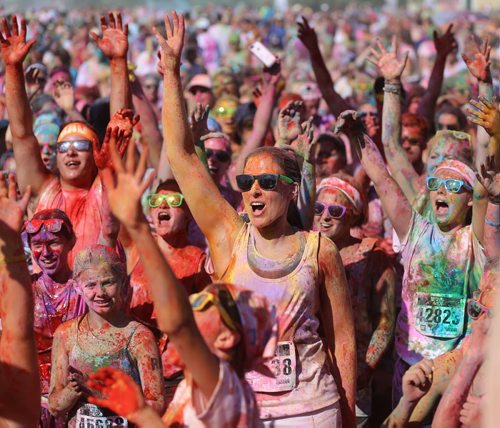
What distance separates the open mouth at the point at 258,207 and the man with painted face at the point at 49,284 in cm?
124

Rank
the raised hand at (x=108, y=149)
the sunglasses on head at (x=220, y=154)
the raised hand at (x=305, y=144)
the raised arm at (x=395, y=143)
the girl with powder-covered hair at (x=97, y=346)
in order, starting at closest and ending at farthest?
the girl with powder-covered hair at (x=97, y=346) → the raised hand at (x=108, y=149) → the raised hand at (x=305, y=144) → the raised arm at (x=395, y=143) → the sunglasses on head at (x=220, y=154)

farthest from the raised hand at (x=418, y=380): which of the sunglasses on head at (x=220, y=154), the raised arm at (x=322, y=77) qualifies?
the raised arm at (x=322, y=77)

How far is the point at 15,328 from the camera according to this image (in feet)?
14.9

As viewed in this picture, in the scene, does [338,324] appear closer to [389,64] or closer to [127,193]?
[127,193]

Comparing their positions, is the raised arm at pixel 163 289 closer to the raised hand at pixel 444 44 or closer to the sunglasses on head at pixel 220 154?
the sunglasses on head at pixel 220 154

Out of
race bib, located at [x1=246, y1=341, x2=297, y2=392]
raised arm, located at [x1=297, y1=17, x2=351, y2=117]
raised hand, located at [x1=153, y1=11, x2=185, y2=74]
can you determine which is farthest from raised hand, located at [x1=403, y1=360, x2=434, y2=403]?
raised arm, located at [x1=297, y1=17, x2=351, y2=117]

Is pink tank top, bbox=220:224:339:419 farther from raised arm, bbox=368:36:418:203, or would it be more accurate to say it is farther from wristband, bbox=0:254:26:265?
raised arm, bbox=368:36:418:203

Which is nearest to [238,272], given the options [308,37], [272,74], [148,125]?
[148,125]

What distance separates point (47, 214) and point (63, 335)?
0.83 meters

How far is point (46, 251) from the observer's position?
6.05 m

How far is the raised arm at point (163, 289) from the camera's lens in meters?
3.87

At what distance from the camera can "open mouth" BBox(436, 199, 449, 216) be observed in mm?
6488

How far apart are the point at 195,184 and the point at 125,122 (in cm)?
95

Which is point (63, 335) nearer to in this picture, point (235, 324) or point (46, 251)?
point (46, 251)
